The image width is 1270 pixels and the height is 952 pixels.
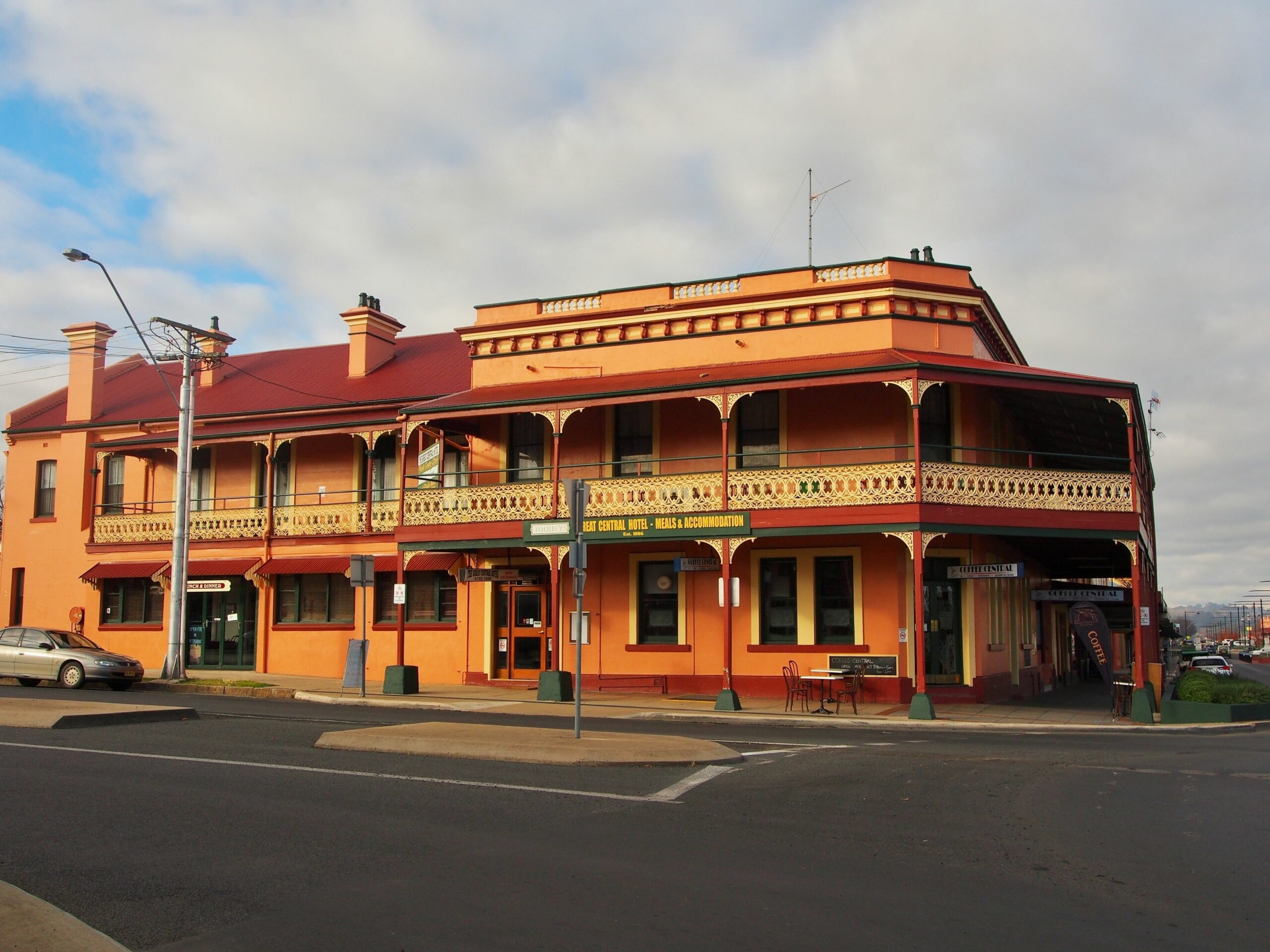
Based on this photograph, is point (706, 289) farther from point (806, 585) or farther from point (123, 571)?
point (123, 571)

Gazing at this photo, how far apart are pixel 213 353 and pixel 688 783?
2464 centimetres

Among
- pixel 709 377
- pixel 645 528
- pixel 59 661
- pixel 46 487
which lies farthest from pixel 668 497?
pixel 46 487

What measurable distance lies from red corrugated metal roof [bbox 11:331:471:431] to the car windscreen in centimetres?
718

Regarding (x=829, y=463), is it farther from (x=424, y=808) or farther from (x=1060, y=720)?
(x=424, y=808)

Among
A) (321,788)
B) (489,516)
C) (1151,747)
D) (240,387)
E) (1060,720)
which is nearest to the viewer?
(321,788)

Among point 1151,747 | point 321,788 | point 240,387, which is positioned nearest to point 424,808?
point 321,788

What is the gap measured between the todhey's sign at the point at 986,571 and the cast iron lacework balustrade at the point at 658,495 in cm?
462

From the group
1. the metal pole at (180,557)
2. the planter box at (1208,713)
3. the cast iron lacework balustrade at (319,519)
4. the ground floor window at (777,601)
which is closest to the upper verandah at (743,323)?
the ground floor window at (777,601)

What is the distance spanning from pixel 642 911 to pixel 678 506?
15.6 m

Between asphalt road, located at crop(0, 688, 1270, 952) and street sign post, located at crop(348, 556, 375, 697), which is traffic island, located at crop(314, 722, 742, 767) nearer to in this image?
asphalt road, located at crop(0, 688, 1270, 952)

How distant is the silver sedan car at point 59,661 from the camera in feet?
75.0

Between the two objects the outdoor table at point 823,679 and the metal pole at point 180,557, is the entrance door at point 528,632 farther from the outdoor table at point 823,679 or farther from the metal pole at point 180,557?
the metal pole at point 180,557

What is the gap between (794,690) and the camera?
70.1 feet

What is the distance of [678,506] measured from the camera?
71.7 ft
